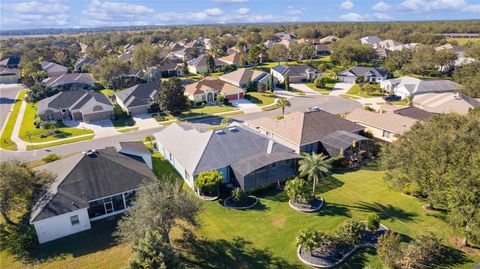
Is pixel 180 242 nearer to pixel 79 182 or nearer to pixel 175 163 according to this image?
pixel 79 182

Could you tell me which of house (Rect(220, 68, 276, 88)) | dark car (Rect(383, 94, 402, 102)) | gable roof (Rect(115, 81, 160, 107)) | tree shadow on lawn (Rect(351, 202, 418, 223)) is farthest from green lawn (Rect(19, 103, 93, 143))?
dark car (Rect(383, 94, 402, 102))

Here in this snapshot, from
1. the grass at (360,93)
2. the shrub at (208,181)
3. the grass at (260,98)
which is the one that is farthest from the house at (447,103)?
the shrub at (208,181)

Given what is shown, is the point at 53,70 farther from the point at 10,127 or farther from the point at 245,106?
the point at 245,106

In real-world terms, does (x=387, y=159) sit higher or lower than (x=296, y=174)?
higher

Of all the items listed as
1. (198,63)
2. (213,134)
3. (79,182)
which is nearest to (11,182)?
(79,182)

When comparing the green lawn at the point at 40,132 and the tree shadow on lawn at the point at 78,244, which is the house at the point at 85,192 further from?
the green lawn at the point at 40,132
